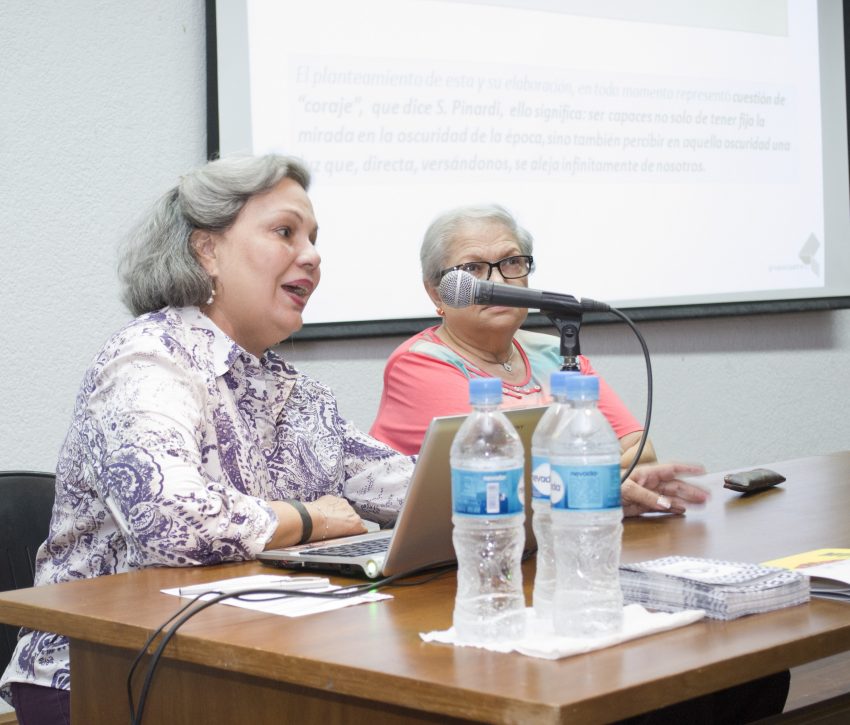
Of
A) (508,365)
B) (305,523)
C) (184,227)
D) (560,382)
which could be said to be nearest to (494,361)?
(508,365)

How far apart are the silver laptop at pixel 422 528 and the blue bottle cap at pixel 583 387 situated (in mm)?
215

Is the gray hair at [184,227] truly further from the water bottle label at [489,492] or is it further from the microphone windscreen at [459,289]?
the water bottle label at [489,492]

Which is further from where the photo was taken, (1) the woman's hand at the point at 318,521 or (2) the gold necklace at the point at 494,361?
(2) the gold necklace at the point at 494,361

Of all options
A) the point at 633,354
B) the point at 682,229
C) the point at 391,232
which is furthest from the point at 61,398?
the point at 682,229

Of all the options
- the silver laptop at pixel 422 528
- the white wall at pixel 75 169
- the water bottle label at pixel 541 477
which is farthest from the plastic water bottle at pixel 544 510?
the white wall at pixel 75 169

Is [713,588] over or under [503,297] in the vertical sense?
under

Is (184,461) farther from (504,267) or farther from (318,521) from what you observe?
(504,267)

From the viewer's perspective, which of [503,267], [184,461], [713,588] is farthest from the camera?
[503,267]

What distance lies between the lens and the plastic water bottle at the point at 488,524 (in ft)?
2.99

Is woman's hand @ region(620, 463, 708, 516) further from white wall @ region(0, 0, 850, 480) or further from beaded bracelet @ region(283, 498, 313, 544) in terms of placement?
white wall @ region(0, 0, 850, 480)

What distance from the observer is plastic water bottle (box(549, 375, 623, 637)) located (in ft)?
2.90

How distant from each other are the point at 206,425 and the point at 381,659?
2.31 ft

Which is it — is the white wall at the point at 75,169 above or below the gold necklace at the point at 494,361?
above

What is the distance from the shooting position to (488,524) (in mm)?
942
